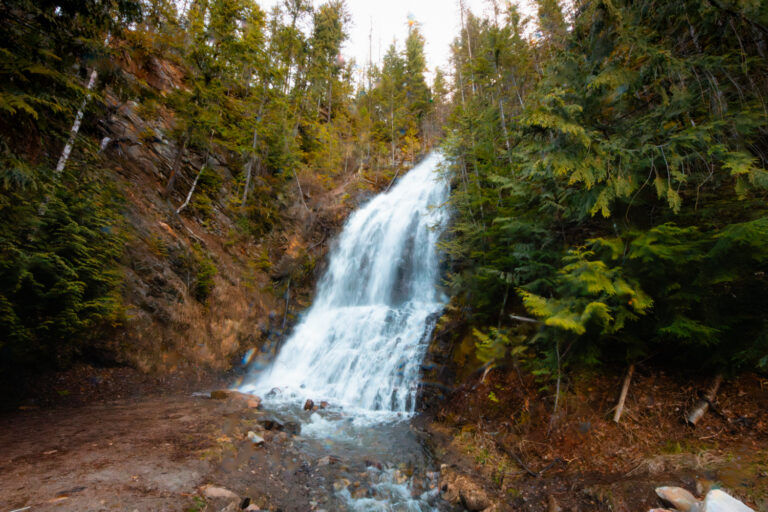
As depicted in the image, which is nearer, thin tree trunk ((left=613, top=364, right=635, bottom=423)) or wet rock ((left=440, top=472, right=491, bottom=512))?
wet rock ((left=440, top=472, right=491, bottom=512))

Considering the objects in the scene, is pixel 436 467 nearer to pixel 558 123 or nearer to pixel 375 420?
pixel 375 420

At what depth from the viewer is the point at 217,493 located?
364 centimetres

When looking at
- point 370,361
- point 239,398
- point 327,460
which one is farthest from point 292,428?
point 370,361

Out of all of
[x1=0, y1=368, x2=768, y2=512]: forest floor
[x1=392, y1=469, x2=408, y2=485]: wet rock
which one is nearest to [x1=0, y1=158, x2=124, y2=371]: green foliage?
[x1=0, y1=368, x2=768, y2=512]: forest floor

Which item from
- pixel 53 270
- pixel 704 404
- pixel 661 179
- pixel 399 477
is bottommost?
pixel 399 477

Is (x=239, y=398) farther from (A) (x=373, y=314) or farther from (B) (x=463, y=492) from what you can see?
(B) (x=463, y=492)

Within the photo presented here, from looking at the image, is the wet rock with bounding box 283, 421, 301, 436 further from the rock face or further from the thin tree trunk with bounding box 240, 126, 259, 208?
the thin tree trunk with bounding box 240, 126, 259, 208

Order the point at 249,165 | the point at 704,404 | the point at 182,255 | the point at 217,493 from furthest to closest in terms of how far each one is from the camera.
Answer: the point at 249,165 → the point at 182,255 → the point at 704,404 → the point at 217,493

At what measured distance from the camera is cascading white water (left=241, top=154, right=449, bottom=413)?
358 inches

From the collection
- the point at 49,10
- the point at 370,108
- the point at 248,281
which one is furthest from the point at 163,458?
the point at 370,108

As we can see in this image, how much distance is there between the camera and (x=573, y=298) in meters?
4.12

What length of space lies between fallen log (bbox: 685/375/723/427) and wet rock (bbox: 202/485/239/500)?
19.4 ft

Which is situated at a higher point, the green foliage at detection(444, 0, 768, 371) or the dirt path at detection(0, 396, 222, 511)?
the green foliage at detection(444, 0, 768, 371)

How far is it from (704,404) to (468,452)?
11.4 feet
